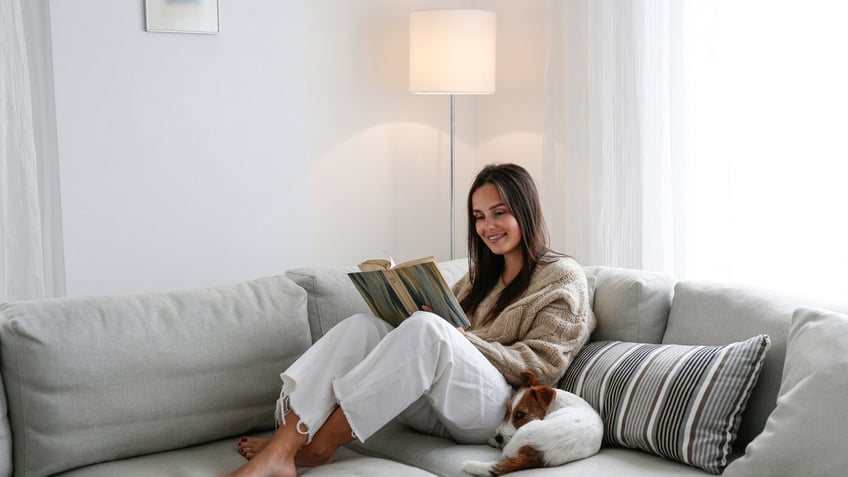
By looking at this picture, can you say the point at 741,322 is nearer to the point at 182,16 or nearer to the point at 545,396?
the point at 545,396

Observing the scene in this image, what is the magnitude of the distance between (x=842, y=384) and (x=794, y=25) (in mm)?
1495

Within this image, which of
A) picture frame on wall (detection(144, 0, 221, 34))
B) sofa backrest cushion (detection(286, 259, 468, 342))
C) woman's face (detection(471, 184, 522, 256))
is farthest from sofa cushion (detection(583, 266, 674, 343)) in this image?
picture frame on wall (detection(144, 0, 221, 34))

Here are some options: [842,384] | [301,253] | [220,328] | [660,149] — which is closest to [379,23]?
[301,253]

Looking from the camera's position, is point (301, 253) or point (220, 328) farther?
point (301, 253)

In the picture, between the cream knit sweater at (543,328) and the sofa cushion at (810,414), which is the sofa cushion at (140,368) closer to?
the cream knit sweater at (543,328)

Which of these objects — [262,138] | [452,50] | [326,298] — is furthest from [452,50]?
[326,298]

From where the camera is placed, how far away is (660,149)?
3.38 meters

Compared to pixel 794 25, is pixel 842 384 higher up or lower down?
lower down

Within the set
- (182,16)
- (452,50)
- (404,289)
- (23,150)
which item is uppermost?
(182,16)

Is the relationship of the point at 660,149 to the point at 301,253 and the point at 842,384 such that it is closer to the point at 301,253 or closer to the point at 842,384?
the point at 301,253

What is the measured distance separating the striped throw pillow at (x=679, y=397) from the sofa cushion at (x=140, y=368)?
83cm

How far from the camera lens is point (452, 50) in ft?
12.5

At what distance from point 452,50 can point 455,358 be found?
6.23 ft

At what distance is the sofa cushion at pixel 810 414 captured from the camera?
177 centimetres
